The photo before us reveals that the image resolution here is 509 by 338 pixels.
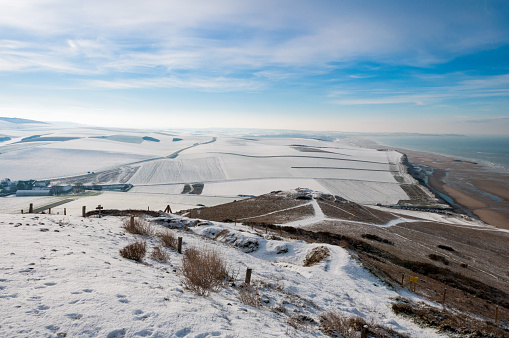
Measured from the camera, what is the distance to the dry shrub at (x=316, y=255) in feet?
49.6

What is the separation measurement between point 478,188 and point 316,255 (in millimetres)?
73833

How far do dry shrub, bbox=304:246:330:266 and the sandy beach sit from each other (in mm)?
43596

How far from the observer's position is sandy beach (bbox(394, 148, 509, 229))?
48.7 m

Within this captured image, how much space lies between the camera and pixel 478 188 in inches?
2643

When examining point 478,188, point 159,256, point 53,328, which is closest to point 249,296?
point 159,256

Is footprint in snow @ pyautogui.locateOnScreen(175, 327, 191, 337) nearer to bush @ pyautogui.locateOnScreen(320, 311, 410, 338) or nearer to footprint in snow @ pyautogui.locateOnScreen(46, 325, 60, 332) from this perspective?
footprint in snow @ pyautogui.locateOnScreen(46, 325, 60, 332)

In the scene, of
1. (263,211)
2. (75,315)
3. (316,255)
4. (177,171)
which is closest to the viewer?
(75,315)

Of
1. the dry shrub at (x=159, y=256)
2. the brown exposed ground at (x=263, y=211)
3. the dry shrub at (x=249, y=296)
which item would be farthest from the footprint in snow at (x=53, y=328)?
the brown exposed ground at (x=263, y=211)

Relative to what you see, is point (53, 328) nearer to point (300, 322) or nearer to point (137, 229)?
point (300, 322)

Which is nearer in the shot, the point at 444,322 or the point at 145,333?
the point at 145,333

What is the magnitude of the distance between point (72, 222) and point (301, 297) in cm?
1225

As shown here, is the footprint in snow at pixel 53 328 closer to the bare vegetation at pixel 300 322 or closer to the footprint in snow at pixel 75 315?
the footprint in snow at pixel 75 315

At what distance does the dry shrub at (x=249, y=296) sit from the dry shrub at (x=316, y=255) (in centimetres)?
722

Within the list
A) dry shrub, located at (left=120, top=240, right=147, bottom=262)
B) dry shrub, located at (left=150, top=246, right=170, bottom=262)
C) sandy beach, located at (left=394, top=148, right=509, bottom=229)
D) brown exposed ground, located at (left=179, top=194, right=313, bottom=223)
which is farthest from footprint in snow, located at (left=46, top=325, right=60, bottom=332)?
sandy beach, located at (left=394, top=148, right=509, bottom=229)
